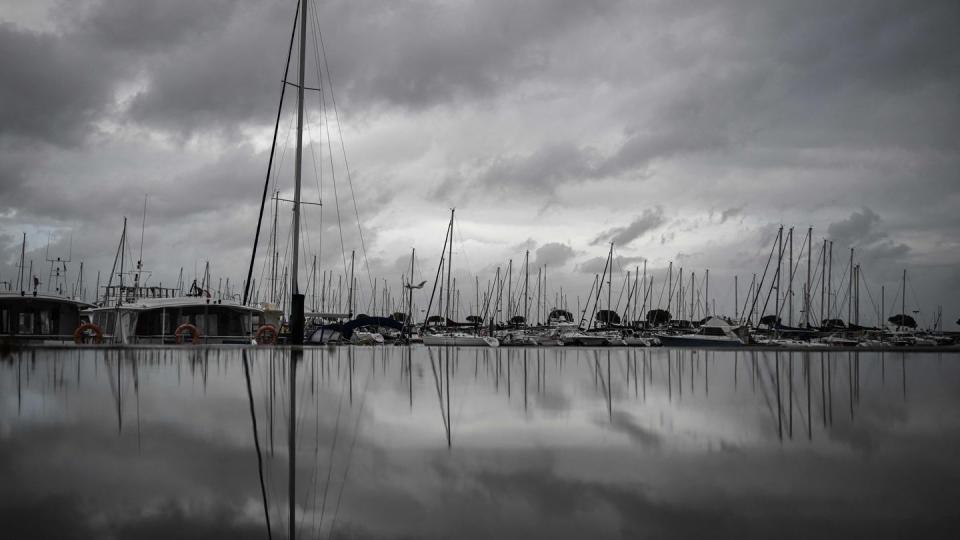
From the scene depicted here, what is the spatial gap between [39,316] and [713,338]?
45340 mm

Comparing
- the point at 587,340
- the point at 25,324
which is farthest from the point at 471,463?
the point at 587,340

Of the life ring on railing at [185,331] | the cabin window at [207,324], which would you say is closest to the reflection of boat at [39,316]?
the cabin window at [207,324]

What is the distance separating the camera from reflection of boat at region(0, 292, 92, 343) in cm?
3812

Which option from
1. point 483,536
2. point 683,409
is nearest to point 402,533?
point 483,536

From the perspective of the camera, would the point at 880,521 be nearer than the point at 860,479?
Yes

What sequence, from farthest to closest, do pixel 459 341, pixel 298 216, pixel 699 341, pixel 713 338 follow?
pixel 699 341 < pixel 713 338 < pixel 459 341 < pixel 298 216

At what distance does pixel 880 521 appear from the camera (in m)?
4.77

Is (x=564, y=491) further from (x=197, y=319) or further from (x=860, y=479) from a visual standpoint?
(x=197, y=319)

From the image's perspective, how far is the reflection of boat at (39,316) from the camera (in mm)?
38125

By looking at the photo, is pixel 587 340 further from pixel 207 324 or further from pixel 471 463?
pixel 471 463

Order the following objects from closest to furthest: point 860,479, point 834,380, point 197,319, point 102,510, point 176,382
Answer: point 102,510
point 860,479
point 176,382
point 834,380
point 197,319

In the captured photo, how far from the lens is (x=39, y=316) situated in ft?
133

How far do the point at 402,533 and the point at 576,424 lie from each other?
4.69 meters

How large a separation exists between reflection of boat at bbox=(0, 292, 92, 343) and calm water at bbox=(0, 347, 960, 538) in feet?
98.7
